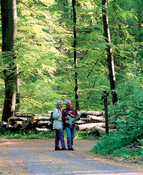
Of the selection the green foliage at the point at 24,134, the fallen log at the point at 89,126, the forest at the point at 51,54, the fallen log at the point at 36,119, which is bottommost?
the green foliage at the point at 24,134

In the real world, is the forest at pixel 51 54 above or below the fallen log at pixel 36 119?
above

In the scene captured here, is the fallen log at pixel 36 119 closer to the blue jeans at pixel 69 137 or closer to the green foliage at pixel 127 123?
the blue jeans at pixel 69 137

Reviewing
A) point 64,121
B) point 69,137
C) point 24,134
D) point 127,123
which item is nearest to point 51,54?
point 24,134

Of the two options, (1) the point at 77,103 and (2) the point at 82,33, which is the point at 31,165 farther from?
(2) the point at 82,33

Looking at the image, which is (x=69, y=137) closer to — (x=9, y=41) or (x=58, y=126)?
(x=58, y=126)

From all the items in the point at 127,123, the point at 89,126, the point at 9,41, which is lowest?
the point at 89,126

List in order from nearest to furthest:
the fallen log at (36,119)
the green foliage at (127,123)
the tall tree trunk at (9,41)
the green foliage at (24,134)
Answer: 1. the green foliage at (127,123)
2. the green foliage at (24,134)
3. the tall tree trunk at (9,41)
4. the fallen log at (36,119)

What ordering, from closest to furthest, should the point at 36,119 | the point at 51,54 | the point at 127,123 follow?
the point at 127,123
the point at 36,119
the point at 51,54

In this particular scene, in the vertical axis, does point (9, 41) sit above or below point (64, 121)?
above

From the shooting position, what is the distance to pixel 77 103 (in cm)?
2056

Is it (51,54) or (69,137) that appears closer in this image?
(69,137)

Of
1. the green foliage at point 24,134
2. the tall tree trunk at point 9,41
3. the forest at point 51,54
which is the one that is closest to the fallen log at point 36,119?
the green foliage at point 24,134

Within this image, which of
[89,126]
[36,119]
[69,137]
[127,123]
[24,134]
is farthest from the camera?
[89,126]

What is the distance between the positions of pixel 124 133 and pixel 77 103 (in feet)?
35.5
